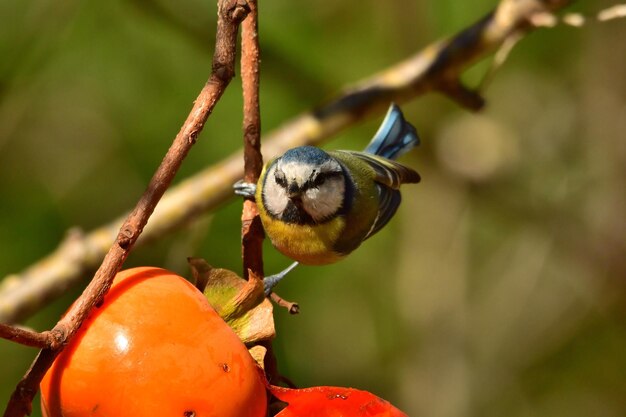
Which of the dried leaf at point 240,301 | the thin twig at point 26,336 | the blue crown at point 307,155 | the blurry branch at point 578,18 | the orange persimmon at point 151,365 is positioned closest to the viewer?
the thin twig at point 26,336

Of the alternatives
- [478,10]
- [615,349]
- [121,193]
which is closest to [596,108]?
[478,10]

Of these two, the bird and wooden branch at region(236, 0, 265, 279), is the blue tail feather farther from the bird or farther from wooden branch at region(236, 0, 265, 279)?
wooden branch at region(236, 0, 265, 279)

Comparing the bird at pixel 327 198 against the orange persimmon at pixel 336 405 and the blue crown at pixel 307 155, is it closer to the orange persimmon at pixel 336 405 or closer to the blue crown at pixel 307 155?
the blue crown at pixel 307 155

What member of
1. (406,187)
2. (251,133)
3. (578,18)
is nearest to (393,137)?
(578,18)

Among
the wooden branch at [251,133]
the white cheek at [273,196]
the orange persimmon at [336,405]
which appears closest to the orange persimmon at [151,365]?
the orange persimmon at [336,405]

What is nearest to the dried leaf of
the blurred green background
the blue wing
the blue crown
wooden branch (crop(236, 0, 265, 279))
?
wooden branch (crop(236, 0, 265, 279))

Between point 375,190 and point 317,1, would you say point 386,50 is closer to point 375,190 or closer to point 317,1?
point 317,1

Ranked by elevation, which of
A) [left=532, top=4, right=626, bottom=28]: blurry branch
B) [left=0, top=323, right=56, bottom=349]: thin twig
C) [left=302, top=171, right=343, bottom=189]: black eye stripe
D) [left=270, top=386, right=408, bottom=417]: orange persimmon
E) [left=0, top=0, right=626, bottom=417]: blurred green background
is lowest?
[left=0, top=0, right=626, bottom=417]: blurred green background
